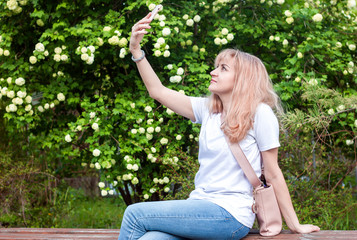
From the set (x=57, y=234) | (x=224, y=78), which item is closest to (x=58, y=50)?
(x=57, y=234)

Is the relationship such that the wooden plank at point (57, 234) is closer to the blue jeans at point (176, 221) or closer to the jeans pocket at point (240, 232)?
the blue jeans at point (176, 221)

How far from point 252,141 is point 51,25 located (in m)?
2.44

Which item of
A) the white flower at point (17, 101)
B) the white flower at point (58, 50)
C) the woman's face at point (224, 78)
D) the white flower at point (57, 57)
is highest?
the woman's face at point (224, 78)

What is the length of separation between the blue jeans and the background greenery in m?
1.50

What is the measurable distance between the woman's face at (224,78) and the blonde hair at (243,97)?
0.07ft

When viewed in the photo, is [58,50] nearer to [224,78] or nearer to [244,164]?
[224,78]

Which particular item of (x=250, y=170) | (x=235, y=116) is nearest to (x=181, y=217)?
(x=250, y=170)

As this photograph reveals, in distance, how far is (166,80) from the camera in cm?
403

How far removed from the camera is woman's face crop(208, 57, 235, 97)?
2.27 meters

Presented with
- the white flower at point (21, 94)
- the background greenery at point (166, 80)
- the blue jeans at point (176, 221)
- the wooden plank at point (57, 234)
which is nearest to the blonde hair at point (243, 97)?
the blue jeans at point (176, 221)

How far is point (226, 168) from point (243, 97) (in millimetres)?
361

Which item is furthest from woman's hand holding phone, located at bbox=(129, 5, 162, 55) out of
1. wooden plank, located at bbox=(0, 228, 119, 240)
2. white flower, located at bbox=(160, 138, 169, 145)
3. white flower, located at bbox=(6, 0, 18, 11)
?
white flower, located at bbox=(6, 0, 18, 11)

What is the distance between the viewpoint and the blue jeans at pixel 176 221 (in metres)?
2.00

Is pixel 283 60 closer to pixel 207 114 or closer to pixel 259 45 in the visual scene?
pixel 259 45
